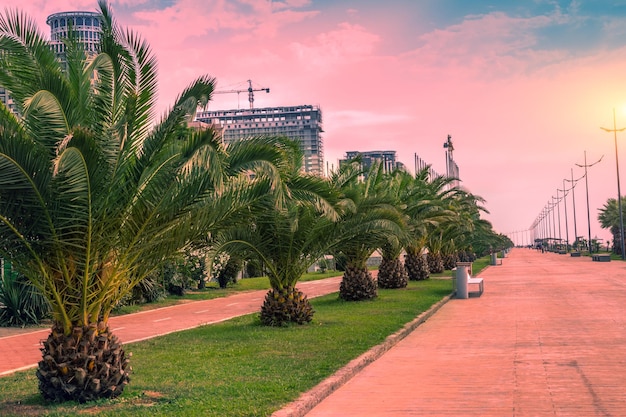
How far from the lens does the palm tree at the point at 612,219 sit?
9344 centimetres

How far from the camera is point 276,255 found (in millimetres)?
17406

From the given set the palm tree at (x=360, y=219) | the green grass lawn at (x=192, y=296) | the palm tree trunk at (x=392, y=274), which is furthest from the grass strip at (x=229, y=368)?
the palm tree trunk at (x=392, y=274)

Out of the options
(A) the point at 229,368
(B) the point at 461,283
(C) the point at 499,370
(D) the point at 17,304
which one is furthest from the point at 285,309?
(B) the point at 461,283

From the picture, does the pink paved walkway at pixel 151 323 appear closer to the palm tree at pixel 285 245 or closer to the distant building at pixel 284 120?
the palm tree at pixel 285 245

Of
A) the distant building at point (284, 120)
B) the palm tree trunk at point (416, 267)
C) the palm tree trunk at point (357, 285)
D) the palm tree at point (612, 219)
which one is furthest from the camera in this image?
the distant building at point (284, 120)

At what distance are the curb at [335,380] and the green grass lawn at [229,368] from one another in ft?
0.45

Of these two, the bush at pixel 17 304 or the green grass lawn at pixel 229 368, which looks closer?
the green grass lawn at pixel 229 368

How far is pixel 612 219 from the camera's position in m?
96.3

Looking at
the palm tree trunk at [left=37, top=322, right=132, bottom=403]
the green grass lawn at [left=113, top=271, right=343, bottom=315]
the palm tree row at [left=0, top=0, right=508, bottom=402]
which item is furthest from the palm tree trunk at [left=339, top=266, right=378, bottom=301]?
the palm tree trunk at [left=37, top=322, right=132, bottom=403]

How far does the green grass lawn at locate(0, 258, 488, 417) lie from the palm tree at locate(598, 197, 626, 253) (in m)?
81.7

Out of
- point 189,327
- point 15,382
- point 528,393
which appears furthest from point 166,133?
point 189,327

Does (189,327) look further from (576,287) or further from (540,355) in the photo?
(576,287)

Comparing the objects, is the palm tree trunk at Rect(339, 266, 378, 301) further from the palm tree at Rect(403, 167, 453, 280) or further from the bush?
the bush

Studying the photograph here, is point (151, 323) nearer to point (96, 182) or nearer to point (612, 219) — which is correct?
point (96, 182)
